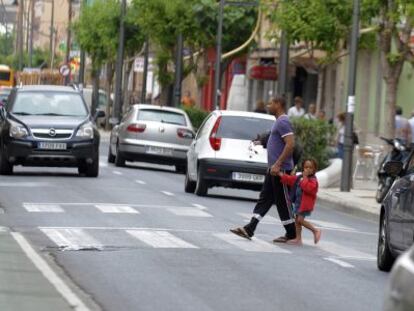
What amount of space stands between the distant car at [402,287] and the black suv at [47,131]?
2265cm

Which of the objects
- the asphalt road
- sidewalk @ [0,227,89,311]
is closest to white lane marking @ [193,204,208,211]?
the asphalt road

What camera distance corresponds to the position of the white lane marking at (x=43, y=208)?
21.3 metres

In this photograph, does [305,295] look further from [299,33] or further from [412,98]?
[412,98]

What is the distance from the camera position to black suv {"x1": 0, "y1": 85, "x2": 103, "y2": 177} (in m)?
29.5

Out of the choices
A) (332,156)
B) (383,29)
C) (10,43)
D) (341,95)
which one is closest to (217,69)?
(341,95)

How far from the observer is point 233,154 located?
26953 millimetres

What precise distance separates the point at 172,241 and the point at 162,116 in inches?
770

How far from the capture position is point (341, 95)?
2172 inches

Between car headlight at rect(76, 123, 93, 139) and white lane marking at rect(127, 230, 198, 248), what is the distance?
37.3 ft

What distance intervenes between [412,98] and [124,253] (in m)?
32.5

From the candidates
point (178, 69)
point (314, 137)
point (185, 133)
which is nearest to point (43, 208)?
point (314, 137)

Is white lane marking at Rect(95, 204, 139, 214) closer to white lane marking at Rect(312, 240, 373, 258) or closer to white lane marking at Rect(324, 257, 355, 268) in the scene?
white lane marking at Rect(312, 240, 373, 258)

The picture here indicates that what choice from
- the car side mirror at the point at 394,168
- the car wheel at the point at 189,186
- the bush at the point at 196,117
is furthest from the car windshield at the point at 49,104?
the bush at the point at 196,117

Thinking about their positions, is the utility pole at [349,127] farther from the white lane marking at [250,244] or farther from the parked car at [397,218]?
the parked car at [397,218]
